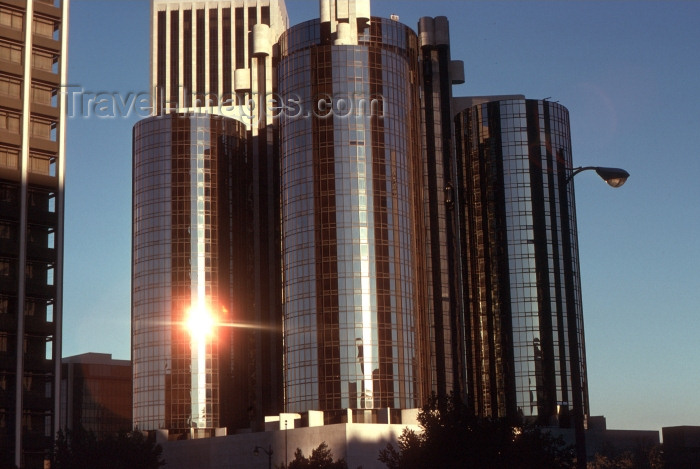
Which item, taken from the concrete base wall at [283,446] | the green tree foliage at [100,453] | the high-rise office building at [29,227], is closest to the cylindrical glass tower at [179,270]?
the concrete base wall at [283,446]

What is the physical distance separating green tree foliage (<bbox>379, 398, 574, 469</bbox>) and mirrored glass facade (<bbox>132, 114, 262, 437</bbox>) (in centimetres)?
11507

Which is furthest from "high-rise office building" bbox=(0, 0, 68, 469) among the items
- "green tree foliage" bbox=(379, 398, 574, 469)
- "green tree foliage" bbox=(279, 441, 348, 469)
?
"green tree foliage" bbox=(379, 398, 574, 469)

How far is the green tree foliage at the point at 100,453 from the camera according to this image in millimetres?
104625

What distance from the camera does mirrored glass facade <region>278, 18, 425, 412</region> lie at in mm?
167375

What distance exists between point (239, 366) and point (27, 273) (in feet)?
221

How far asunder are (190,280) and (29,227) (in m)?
60.9

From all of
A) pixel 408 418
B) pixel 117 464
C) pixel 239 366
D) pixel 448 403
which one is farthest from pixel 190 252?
pixel 448 403

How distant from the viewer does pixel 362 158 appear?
570 ft

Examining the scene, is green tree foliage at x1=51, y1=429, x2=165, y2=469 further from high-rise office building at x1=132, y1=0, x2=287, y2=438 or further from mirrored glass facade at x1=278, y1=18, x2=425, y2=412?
high-rise office building at x1=132, y1=0, x2=287, y2=438

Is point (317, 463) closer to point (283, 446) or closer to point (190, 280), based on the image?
point (283, 446)

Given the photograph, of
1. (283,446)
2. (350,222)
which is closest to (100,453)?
(283,446)

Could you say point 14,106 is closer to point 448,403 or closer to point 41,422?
point 41,422

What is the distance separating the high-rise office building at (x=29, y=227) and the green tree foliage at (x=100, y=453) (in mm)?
14934

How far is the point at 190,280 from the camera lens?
625ft
